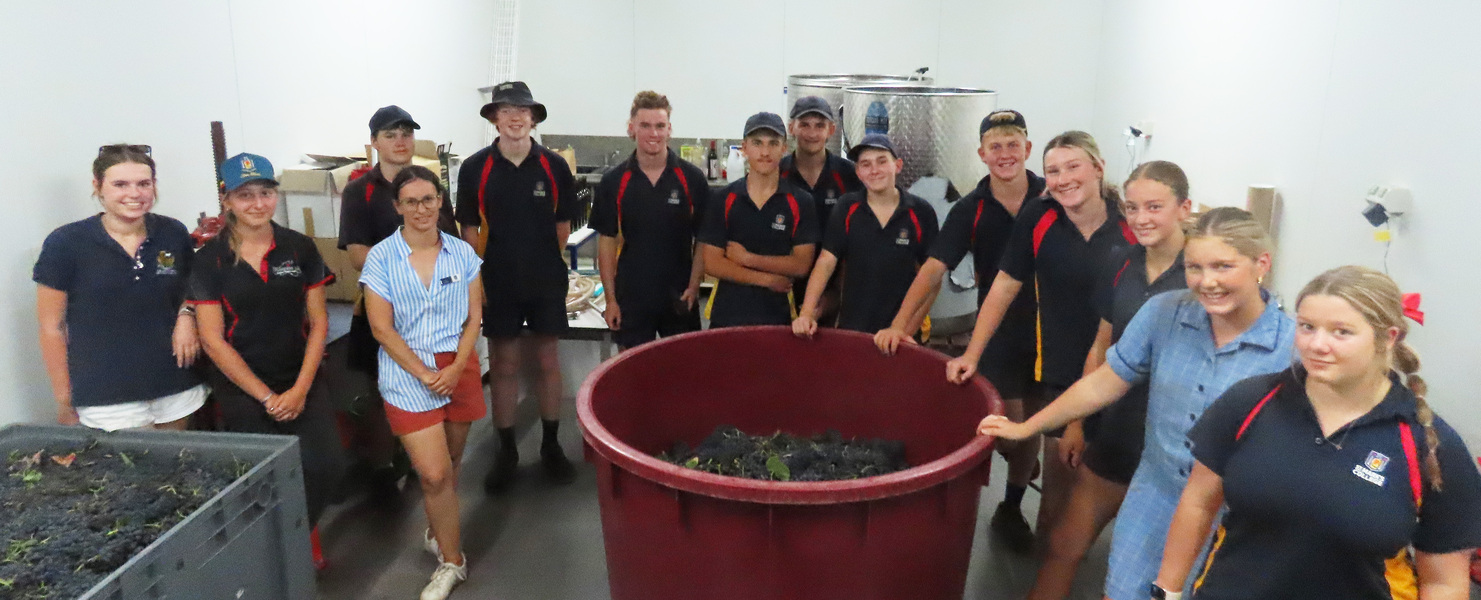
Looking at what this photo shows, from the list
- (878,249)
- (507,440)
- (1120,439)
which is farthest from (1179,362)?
(507,440)

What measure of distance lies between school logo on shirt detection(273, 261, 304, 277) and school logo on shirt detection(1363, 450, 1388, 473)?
2.40m

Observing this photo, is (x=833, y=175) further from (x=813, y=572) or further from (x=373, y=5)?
(x=373, y=5)

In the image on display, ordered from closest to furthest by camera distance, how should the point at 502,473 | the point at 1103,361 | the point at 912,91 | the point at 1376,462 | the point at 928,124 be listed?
the point at 1376,462 < the point at 1103,361 < the point at 502,473 < the point at 928,124 < the point at 912,91

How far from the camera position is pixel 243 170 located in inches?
86.1

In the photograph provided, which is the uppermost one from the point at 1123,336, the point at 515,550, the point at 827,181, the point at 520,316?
the point at 827,181

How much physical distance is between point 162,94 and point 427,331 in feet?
4.18

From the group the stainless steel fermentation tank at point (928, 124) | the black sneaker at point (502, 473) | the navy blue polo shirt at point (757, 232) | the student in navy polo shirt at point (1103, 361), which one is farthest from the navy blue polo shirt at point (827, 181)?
the black sneaker at point (502, 473)

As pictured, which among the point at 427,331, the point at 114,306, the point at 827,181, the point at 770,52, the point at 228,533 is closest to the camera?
the point at 228,533

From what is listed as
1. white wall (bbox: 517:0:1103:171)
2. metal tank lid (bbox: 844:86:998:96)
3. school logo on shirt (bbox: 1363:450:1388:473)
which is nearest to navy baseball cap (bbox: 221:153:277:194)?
Result: metal tank lid (bbox: 844:86:998:96)

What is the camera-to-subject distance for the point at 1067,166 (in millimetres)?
2035

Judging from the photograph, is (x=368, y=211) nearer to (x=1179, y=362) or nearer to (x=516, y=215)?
(x=516, y=215)

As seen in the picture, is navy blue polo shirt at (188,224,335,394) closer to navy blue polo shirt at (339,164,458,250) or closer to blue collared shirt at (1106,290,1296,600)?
navy blue polo shirt at (339,164,458,250)

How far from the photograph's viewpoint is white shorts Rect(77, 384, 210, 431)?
Result: 2.15 m

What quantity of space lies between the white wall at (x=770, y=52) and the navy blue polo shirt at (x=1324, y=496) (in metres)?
4.93
